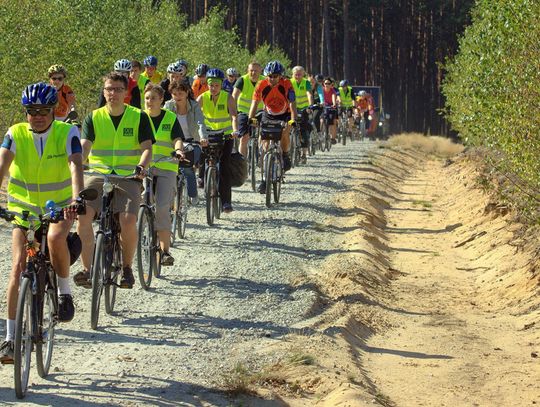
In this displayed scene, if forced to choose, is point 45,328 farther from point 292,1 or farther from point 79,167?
point 292,1

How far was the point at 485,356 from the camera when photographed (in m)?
11.5

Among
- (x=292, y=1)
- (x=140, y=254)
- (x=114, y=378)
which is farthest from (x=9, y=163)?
(x=292, y=1)

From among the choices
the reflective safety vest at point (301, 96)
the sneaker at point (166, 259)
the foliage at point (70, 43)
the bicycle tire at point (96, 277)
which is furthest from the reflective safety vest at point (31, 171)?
the reflective safety vest at point (301, 96)

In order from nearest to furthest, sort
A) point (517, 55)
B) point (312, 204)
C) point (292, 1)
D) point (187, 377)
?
point (187, 377) < point (517, 55) < point (312, 204) < point (292, 1)

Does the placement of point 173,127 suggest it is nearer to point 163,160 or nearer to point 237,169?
point 163,160

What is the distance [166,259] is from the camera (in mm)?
12852

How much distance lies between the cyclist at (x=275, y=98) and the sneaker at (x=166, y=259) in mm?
6172

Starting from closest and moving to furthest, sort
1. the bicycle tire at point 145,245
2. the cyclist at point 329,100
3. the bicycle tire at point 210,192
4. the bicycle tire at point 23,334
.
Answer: the bicycle tire at point 23,334, the bicycle tire at point 145,245, the bicycle tire at point 210,192, the cyclist at point 329,100

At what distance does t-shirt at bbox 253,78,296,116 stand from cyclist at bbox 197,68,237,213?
226 cm

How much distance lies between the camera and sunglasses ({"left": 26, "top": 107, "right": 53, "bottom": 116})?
823 centimetres

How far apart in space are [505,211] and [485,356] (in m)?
9.51

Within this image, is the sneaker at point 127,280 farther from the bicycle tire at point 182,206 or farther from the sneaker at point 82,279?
the bicycle tire at point 182,206

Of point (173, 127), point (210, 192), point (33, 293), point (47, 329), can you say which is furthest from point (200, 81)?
point (33, 293)

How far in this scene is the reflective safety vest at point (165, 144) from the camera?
12.9 m
